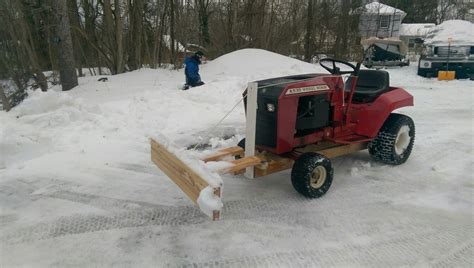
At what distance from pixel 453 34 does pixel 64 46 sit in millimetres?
14131

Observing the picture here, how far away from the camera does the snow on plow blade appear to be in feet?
9.39

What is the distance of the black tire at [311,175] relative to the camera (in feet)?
12.7

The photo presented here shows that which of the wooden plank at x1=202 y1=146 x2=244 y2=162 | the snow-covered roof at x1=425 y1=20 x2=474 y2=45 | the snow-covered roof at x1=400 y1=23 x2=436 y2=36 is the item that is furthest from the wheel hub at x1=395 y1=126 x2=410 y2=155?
the snow-covered roof at x1=400 y1=23 x2=436 y2=36

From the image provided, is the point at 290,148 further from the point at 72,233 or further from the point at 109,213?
the point at 72,233

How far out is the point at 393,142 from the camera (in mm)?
4957

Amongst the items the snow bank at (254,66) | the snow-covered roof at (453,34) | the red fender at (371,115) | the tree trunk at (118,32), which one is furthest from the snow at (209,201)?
the snow-covered roof at (453,34)

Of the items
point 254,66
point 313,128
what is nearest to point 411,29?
point 254,66

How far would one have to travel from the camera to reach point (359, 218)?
3682 mm

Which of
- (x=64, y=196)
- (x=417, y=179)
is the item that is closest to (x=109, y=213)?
(x=64, y=196)

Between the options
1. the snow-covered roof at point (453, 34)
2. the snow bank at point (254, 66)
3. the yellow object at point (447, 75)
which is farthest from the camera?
the snow-covered roof at point (453, 34)

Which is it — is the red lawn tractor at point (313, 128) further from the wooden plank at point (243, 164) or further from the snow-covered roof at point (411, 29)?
the snow-covered roof at point (411, 29)

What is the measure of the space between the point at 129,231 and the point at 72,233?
1.55 ft

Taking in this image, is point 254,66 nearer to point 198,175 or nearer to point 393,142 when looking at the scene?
point 393,142

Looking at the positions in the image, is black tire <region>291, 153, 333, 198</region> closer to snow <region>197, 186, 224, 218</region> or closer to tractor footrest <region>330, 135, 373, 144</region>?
tractor footrest <region>330, 135, 373, 144</region>
